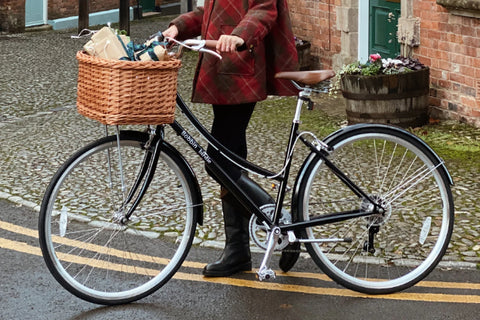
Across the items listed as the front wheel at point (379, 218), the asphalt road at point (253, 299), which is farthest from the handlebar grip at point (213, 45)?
the asphalt road at point (253, 299)

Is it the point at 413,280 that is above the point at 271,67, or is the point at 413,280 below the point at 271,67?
below

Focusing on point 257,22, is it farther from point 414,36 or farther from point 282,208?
point 414,36

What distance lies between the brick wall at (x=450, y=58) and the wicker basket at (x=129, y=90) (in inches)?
205

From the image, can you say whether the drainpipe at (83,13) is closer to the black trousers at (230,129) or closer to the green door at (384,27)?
the green door at (384,27)

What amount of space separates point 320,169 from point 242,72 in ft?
2.00

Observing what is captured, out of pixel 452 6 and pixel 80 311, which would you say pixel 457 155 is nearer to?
pixel 452 6

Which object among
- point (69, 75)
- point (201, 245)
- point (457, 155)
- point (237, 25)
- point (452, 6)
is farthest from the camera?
point (69, 75)

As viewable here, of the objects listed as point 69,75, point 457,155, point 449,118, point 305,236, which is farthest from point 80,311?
point 69,75

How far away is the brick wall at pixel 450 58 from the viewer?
8961 mm

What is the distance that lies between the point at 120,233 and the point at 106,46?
1454mm

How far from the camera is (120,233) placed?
545cm

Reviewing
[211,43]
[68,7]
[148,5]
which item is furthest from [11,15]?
[211,43]

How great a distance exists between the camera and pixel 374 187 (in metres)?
5.15

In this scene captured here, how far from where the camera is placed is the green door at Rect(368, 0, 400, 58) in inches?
423
